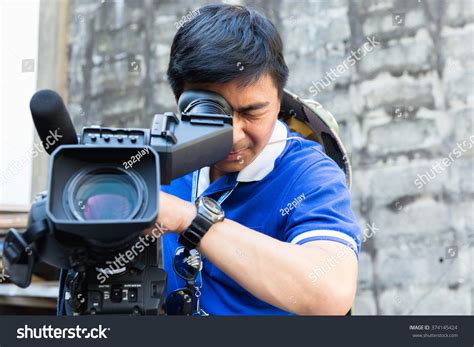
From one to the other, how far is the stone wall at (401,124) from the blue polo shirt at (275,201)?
1719 millimetres

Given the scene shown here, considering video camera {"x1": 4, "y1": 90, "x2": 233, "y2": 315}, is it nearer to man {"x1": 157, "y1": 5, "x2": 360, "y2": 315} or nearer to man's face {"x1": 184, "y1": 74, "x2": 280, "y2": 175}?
man {"x1": 157, "y1": 5, "x2": 360, "y2": 315}

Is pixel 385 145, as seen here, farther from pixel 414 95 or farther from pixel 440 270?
pixel 440 270

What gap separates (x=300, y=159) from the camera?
167 centimetres

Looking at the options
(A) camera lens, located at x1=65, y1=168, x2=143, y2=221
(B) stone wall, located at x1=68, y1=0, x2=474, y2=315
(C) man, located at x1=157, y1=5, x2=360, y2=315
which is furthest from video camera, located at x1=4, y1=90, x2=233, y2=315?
(B) stone wall, located at x1=68, y1=0, x2=474, y2=315

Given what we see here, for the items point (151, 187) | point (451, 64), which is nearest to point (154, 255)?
point (151, 187)

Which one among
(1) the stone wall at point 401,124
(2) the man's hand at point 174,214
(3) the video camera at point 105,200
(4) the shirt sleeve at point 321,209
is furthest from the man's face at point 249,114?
(1) the stone wall at point 401,124

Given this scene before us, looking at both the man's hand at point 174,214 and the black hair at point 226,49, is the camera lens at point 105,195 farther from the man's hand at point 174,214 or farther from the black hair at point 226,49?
the black hair at point 226,49

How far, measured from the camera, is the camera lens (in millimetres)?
1157

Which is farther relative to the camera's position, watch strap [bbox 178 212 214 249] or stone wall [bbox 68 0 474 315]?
stone wall [bbox 68 0 474 315]

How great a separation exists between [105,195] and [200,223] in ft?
0.62

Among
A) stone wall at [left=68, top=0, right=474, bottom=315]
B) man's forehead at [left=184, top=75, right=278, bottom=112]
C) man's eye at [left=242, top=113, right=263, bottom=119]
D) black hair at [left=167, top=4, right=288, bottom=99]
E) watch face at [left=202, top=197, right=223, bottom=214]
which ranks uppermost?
black hair at [left=167, top=4, right=288, bottom=99]

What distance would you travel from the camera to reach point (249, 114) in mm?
→ 1602

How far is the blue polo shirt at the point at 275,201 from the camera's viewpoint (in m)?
1.49

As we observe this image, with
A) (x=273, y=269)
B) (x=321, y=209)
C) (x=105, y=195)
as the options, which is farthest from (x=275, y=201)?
(x=105, y=195)
